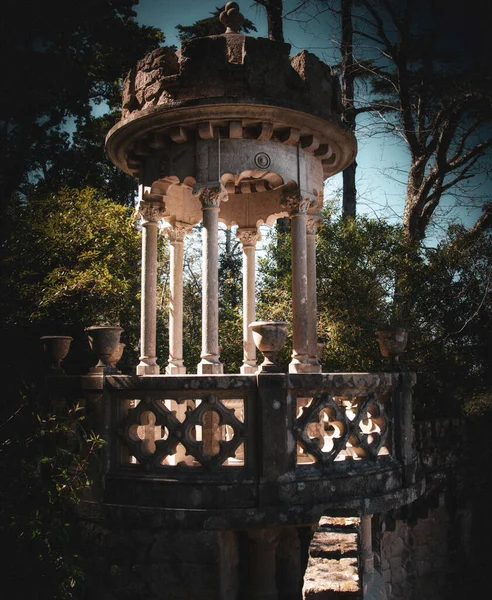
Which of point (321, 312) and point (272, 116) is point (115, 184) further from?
point (272, 116)

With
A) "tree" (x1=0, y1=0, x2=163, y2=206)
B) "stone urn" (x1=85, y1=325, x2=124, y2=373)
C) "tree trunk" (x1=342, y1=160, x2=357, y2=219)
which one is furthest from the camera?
"tree trunk" (x1=342, y1=160, x2=357, y2=219)

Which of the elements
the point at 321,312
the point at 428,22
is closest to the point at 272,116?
the point at 321,312

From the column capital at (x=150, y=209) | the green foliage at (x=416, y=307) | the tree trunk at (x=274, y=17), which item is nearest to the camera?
the column capital at (x=150, y=209)

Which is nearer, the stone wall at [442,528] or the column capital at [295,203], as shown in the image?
the column capital at [295,203]

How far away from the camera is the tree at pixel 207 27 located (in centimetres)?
1739

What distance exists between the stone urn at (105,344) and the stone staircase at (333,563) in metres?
2.47

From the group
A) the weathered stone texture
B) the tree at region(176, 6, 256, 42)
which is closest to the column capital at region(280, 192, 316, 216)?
the weathered stone texture

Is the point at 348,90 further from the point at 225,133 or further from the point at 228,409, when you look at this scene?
the point at 228,409

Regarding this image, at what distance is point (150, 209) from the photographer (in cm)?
771

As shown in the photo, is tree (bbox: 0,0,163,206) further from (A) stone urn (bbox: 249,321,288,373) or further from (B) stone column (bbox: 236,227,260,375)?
(A) stone urn (bbox: 249,321,288,373)

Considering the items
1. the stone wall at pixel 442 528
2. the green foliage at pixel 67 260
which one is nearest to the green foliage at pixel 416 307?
the stone wall at pixel 442 528

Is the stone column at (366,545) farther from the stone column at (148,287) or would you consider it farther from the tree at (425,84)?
the tree at (425,84)

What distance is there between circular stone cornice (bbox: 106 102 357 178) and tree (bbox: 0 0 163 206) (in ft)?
20.9

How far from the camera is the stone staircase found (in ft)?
15.7
